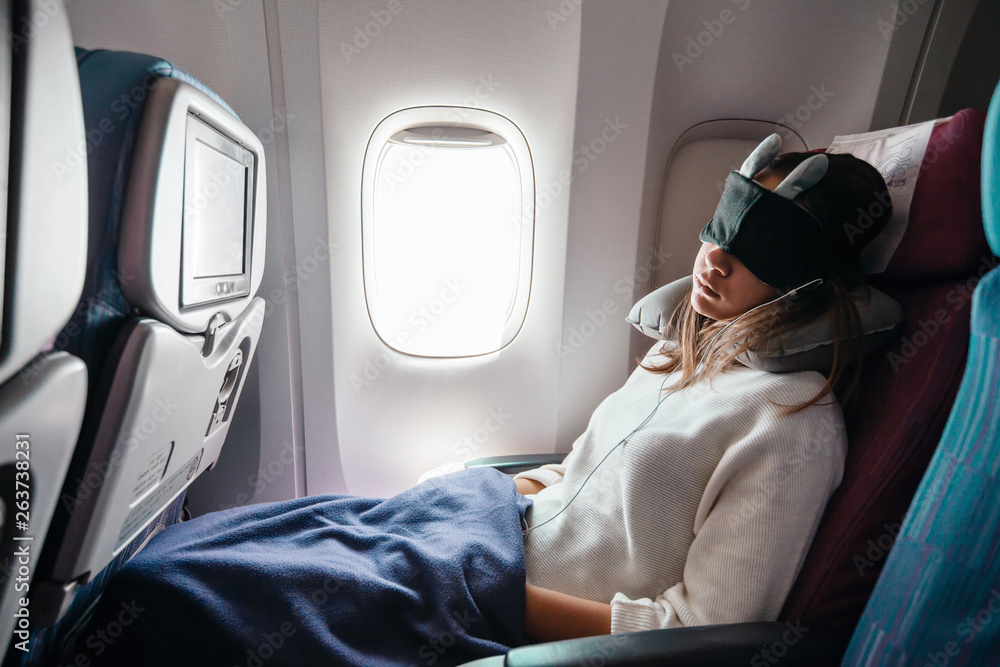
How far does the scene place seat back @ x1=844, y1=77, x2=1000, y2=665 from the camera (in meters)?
0.59

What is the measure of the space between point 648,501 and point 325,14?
1589mm

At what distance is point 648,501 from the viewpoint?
1.07 meters

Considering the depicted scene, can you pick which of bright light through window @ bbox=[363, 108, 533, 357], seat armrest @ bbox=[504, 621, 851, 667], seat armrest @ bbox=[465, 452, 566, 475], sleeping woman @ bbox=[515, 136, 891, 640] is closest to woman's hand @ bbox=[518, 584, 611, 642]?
sleeping woman @ bbox=[515, 136, 891, 640]

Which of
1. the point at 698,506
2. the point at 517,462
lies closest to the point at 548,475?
the point at 517,462

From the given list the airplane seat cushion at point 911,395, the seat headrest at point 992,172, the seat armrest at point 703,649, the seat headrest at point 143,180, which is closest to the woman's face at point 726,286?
the airplane seat cushion at point 911,395

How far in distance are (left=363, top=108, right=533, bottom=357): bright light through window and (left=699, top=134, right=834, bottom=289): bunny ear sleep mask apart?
84 cm

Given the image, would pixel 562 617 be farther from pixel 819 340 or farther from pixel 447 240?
pixel 447 240

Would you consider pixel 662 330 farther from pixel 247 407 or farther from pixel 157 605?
pixel 247 407

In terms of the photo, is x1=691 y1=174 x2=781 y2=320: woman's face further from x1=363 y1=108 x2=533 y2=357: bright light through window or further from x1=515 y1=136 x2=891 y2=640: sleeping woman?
x1=363 y1=108 x2=533 y2=357: bright light through window

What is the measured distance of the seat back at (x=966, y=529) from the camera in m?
0.59

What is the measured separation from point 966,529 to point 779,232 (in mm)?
571

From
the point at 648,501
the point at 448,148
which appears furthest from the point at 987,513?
the point at 448,148

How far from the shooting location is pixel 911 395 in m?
0.86

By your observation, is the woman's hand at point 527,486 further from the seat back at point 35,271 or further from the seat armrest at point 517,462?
the seat back at point 35,271
